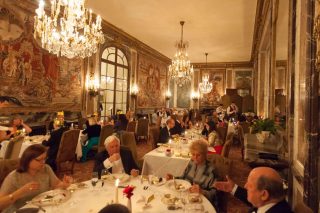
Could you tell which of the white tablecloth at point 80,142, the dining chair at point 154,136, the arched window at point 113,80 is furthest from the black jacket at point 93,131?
the arched window at point 113,80

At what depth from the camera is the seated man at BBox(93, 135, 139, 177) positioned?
3.34 metres

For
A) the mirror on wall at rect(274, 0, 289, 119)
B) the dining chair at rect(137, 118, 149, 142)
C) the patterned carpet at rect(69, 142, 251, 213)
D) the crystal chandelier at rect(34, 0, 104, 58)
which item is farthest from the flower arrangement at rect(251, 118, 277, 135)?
the dining chair at rect(137, 118, 149, 142)

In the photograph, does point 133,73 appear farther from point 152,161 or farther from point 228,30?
point 152,161

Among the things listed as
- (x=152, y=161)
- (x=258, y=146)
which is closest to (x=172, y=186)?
(x=152, y=161)

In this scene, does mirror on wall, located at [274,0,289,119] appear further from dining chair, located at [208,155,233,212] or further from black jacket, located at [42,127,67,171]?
black jacket, located at [42,127,67,171]

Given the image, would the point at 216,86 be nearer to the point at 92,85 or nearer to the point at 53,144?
the point at 92,85

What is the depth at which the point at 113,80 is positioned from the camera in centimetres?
1126

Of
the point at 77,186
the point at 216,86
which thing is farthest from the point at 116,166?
the point at 216,86

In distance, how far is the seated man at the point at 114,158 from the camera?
334cm

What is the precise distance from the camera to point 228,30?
976 centimetres

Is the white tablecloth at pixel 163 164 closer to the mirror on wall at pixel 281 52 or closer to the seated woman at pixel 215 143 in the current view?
the seated woman at pixel 215 143

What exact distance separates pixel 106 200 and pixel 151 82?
12.6m

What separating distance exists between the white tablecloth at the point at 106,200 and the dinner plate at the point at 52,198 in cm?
4

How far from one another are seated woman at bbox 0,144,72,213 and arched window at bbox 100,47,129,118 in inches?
310
